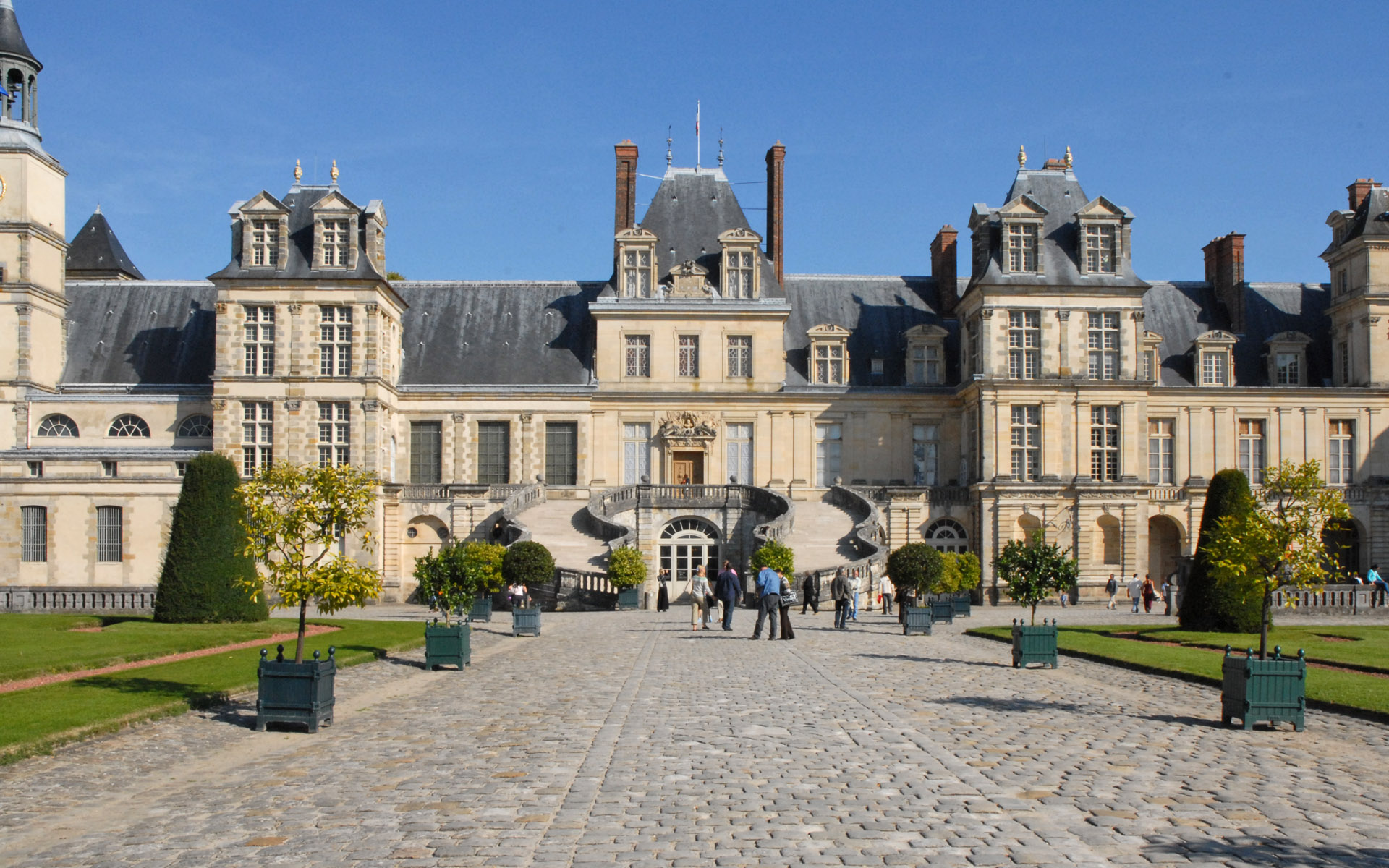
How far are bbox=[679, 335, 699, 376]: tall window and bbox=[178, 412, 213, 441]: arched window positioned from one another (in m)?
17.1

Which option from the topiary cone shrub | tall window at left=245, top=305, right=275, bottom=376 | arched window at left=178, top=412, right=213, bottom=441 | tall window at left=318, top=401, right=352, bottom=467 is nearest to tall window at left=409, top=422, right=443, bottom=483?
tall window at left=318, top=401, right=352, bottom=467

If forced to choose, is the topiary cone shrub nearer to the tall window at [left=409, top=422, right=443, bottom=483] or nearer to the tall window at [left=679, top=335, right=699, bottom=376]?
the tall window at [left=409, top=422, right=443, bottom=483]

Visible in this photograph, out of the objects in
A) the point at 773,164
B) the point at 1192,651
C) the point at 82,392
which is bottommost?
the point at 1192,651

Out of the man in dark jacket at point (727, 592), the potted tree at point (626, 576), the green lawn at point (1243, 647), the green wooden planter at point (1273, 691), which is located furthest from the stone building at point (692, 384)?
the green wooden planter at point (1273, 691)

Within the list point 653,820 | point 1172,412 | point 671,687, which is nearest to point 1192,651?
point 671,687

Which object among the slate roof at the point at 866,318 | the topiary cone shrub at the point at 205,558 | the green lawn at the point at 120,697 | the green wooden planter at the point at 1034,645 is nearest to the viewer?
the green lawn at the point at 120,697

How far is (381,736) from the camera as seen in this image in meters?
13.0

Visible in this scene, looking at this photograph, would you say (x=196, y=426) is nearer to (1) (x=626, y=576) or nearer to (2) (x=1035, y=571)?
(1) (x=626, y=576)

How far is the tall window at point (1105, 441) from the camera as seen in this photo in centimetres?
4409

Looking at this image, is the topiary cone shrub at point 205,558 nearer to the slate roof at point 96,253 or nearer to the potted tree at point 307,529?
the potted tree at point 307,529

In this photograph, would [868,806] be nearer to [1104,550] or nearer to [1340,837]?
[1340,837]

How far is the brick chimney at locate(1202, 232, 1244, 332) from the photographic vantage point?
48.8 m

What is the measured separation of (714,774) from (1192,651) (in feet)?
47.5

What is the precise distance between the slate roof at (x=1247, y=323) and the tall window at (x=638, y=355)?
750 inches
